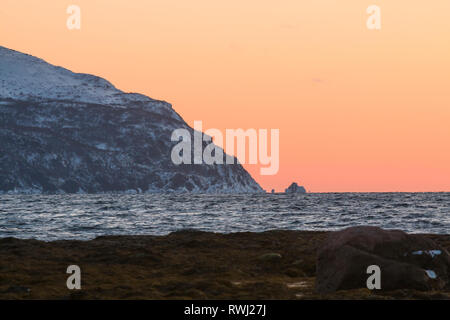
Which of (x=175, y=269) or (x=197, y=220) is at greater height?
(x=175, y=269)

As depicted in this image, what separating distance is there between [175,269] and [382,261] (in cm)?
714

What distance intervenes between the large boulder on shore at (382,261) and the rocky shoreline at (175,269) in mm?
391

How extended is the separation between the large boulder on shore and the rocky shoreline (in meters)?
0.39

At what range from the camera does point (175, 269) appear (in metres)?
19.6

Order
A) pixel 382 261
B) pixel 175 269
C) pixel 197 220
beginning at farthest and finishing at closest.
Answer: pixel 197 220
pixel 175 269
pixel 382 261

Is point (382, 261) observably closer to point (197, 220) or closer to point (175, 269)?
point (175, 269)

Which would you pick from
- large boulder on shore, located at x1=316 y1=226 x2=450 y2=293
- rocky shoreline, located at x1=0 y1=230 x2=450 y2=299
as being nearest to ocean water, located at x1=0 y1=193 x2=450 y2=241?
rocky shoreline, located at x1=0 y1=230 x2=450 y2=299

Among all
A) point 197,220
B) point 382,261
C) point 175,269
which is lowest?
point 197,220

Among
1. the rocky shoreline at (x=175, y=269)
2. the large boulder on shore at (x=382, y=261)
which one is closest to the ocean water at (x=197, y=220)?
the rocky shoreline at (x=175, y=269)

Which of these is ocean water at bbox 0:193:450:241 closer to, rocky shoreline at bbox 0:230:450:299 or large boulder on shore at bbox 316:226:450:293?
rocky shoreline at bbox 0:230:450:299

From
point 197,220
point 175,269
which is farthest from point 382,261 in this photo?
point 197,220

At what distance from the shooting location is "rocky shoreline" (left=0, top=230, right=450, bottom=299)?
14867mm
